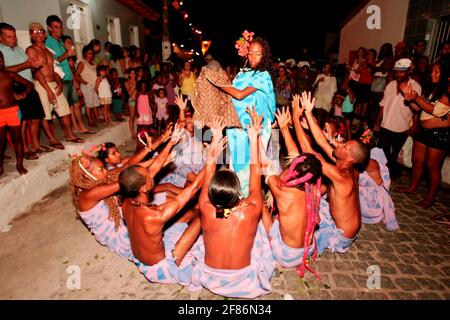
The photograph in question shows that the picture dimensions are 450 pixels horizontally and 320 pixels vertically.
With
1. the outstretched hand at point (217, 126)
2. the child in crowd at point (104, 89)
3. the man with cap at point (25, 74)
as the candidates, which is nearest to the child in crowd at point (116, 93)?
the child in crowd at point (104, 89)

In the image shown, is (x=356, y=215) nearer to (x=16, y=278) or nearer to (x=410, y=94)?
(x=410, y=94)

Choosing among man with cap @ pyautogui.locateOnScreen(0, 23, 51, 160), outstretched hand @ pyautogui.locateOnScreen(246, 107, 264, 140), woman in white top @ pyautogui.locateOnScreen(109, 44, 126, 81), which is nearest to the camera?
outstretched hand @ pyautogui.locateOnScreen(246, 107, 264, 140)

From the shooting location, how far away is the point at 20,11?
7191mm

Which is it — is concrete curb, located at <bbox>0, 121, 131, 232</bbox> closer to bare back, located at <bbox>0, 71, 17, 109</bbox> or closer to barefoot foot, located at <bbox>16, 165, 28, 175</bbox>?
barefoot foot, located at <bbox>16, 165, 28, 175</bbox>

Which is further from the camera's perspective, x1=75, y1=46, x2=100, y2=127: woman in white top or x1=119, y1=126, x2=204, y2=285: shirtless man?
x1=75, y1=46, x2=100, y2=127: woman in white top

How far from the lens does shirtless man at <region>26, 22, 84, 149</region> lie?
527 cm

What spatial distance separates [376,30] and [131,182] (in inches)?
494

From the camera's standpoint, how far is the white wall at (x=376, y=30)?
9531 mm

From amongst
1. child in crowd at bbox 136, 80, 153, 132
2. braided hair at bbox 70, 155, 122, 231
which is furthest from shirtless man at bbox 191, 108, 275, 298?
child in crowd at bbox 136, 80, 153, 132

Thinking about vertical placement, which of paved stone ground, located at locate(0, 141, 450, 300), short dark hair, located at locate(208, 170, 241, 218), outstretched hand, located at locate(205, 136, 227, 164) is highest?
outstretched hand, located at locate(205, 136, 227, 164)

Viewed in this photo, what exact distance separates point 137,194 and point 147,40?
18047 mm

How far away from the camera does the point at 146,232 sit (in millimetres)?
2785

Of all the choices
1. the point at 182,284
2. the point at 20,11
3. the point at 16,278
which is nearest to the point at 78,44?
the point at 20,11

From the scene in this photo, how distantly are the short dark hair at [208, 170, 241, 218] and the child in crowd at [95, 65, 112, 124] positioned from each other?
22.2 feet
